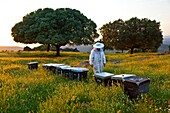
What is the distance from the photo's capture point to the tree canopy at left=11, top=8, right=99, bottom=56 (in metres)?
47.0

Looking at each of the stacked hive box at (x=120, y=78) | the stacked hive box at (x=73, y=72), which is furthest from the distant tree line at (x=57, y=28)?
the stacked hive box at (x=120, y=78)


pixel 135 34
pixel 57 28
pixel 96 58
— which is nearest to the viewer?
pixel 96 58

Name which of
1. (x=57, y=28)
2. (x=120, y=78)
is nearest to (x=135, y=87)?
(x=120, y=78)

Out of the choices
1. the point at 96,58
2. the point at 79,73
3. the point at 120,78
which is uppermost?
the point at 96,58

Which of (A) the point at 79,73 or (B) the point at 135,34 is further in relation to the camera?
(B) the point at 135,34

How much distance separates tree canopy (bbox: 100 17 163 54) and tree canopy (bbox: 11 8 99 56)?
62.1 feet

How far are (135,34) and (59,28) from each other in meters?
26.3

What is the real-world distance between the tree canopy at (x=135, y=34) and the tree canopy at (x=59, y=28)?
18.9m

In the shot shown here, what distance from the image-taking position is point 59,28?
49.4 metres

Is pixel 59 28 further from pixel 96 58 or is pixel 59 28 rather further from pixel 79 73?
pixel 79 73

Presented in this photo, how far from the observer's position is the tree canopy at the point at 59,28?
46969 mm

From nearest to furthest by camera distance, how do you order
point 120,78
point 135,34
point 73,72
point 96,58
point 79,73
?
1. point 120,78
2. point 79,73
3. point 73,72
4. point 96,58
5. point 135,34

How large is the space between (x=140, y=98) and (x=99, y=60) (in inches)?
250

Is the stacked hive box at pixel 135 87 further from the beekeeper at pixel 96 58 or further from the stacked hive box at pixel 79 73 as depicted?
the beekeeper at pixel 96 58
